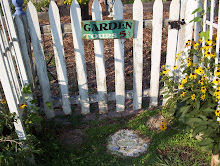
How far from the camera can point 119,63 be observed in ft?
11.5

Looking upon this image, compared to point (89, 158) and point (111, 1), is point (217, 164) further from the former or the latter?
point (111, 1)

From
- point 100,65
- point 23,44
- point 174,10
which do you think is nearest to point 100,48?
point 100,65

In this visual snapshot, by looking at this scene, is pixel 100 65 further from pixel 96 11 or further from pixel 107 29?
pixel 96 11

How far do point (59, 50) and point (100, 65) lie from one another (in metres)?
0.62

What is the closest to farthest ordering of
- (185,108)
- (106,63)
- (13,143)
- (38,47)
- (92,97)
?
(13,143)
(185,108)
(38,47)
(92,97)
(106,63)

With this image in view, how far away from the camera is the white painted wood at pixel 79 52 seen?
3138mm

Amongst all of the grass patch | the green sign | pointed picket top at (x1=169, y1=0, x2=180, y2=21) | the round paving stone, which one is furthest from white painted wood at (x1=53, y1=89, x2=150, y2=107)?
pointed picket top at (x1=169, y1=0, x2=180, y2=21)

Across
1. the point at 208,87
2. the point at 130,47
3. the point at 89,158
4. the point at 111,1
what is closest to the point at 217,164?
the point at 208,87

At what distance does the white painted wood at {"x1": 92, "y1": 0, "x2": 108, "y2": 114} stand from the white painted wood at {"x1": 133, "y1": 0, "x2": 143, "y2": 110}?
0.47m

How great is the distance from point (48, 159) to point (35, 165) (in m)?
0.21

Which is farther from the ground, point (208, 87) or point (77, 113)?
point (208, 87)

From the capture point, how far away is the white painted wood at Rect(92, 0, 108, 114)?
10.4 ft

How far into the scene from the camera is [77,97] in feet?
12.1

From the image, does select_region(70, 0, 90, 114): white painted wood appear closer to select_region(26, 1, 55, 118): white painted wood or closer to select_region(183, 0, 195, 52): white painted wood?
select_region(26, 1, 55, 118): white painted wood
